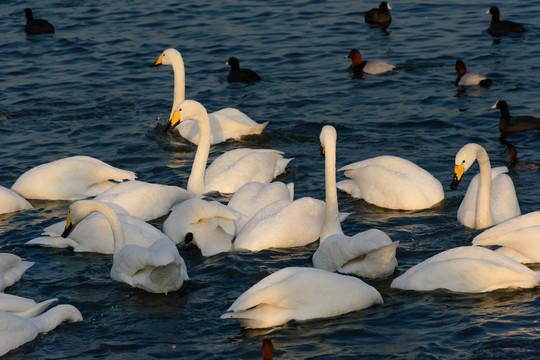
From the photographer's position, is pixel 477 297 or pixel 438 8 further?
pixel 438 8

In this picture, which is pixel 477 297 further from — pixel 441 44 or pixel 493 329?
pixel 441 44

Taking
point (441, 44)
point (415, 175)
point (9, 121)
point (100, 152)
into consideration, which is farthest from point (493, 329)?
point (441, 44)

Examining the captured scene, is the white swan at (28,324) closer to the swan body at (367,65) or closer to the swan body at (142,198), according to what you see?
the swan body at (142,198)

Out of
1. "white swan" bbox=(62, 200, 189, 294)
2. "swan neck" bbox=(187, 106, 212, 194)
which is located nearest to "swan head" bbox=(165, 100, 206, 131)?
"swan neck" bbox=(187, 106, 212, 194)

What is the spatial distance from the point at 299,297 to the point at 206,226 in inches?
89.7

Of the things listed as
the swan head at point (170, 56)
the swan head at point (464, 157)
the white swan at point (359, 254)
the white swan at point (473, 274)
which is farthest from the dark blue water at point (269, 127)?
the swan head at point (170, 56)

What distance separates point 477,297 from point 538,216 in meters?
→ 1.29

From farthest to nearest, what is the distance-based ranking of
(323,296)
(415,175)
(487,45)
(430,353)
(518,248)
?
(487,45) → (415,175) → (518,248) → (323,296) → (430,353)

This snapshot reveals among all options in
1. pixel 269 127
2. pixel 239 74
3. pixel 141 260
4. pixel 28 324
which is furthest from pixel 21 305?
pixel 239 74

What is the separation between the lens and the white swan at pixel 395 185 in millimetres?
10641

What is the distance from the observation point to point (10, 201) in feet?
35.2

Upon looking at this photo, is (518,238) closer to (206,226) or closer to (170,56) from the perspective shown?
(206,226)

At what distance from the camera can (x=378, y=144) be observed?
1305 cm

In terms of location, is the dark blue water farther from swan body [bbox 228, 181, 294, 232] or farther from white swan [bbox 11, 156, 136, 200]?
swan body [bbox 228, 181, 294, 232]
